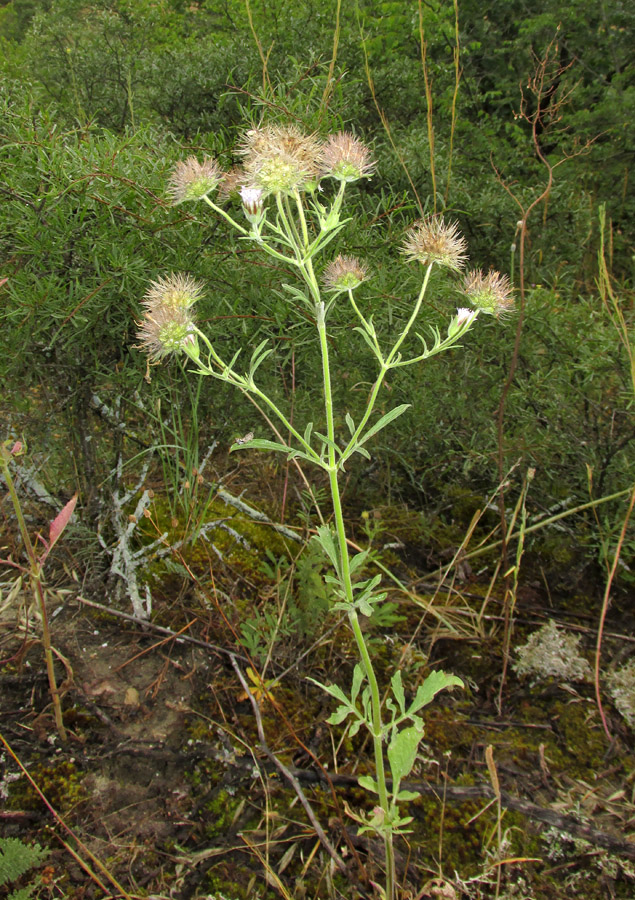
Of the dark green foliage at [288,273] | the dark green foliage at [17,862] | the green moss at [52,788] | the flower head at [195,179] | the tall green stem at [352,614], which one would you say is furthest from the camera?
the dark green foliage at [288,273]

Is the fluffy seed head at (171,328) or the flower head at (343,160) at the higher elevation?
the flower head at (343,160)

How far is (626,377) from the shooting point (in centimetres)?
233

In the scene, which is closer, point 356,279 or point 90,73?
point 356,279

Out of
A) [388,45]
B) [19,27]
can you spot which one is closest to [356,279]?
[388,45]

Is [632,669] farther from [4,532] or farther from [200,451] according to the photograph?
[4,532]

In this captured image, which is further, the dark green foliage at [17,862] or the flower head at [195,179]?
the flower head at [195,179]

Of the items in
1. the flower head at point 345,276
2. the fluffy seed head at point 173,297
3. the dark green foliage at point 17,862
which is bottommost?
the dark green foliage at point 17,862


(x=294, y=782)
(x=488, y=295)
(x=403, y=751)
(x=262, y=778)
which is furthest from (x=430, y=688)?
(x=488, y=295)

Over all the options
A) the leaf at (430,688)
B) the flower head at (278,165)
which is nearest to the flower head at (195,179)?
the flower head at (278,165)

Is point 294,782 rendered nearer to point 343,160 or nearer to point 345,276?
point 345,276

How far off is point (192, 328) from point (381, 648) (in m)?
1.35

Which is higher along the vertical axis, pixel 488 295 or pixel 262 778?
pixel 488 295

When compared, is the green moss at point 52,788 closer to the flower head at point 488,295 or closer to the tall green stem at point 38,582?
the tall green stem at point 38,582

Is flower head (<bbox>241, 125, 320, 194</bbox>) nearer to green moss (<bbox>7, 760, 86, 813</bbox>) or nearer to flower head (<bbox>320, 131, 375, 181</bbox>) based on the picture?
flower head (<bbox>320, 131, 375, 181</bbox>)
